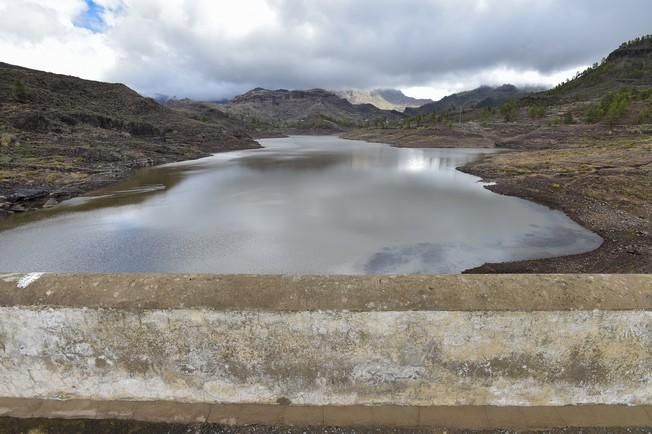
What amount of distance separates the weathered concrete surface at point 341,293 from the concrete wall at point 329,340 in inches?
0.5

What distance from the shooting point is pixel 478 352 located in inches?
154

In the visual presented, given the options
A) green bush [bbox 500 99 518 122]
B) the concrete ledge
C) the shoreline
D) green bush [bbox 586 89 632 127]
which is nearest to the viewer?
the concrete ledge

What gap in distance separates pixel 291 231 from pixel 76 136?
5129cm

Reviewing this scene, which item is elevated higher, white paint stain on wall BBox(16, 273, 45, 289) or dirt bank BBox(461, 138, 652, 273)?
white paint stain on wall BBox(16, 273, 45, 289)

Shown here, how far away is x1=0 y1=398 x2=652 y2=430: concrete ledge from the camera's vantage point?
3873mm

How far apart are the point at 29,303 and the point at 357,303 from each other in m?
3.59

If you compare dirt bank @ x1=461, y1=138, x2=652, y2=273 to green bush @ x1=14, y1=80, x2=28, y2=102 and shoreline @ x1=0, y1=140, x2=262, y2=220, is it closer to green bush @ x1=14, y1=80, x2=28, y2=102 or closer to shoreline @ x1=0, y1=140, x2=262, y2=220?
shoreline @ x1=0, y1=140, x2=262, y2=220

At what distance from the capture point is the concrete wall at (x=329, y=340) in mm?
3795

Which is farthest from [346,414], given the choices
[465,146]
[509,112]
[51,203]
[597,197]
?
[509,112]

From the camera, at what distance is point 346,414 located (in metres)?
4.00

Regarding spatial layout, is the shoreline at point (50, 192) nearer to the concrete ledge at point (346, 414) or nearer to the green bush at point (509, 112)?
the concrete ledge at point (346, 414)

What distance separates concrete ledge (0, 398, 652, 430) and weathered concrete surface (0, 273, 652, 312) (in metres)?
1.25

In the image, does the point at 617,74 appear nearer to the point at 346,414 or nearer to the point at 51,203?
the point at 51,203

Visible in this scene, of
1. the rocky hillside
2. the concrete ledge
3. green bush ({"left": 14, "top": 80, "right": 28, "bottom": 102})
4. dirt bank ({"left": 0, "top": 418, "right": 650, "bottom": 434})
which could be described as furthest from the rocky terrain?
green bush ({"left": 14, "top": 80, "right": 28, "bottom": 102})
